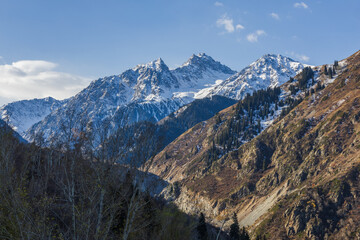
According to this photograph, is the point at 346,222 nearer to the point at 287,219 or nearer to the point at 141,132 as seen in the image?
the point at 287,219

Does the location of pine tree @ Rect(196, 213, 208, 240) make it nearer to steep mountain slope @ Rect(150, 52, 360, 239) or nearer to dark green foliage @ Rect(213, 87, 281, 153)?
steep mountain slope @ Rect(150, 52, 360, 239)

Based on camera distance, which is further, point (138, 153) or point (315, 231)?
point (315, 231)

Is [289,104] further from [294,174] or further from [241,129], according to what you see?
[294,174]

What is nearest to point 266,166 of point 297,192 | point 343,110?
point 297,192

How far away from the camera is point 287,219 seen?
277 ft

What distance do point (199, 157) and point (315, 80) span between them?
111445 millimetres

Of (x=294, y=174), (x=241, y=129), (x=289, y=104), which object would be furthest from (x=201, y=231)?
(x=289, y=104)

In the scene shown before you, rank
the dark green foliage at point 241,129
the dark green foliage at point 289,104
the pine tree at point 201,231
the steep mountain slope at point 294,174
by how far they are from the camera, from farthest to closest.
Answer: the dark green foliage at point 241,129
the dark green foliage at point 289,104
the steep mountain slope at point 294,174
the pine tree at point 201,231

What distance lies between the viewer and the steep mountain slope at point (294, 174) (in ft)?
262

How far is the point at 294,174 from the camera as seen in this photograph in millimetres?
107500

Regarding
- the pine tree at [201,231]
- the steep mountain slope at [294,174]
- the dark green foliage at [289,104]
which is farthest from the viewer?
the dark green foliage at [289,104]

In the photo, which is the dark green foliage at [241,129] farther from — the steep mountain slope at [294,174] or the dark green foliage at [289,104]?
the dark green foliage at [289,104]

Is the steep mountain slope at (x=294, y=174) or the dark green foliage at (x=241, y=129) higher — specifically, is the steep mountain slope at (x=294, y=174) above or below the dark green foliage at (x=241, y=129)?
below

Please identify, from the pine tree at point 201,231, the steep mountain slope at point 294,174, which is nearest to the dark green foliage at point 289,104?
the steep mountain slope at point 294,174
